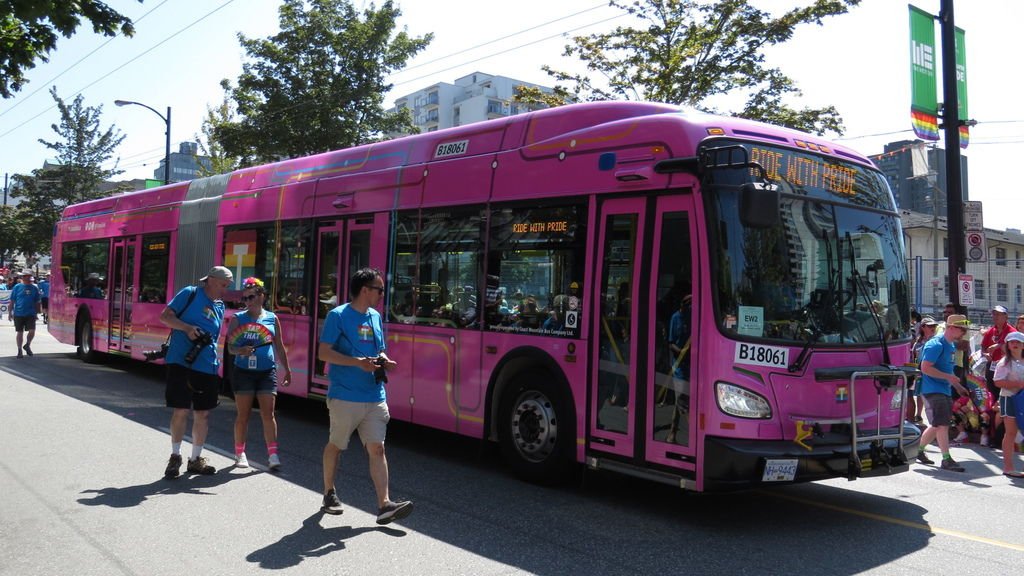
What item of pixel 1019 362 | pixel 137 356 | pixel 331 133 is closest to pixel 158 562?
pixel 1019 362

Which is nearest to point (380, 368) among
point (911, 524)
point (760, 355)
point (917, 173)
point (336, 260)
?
point (760, 355)

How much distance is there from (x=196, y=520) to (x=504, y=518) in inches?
86.6

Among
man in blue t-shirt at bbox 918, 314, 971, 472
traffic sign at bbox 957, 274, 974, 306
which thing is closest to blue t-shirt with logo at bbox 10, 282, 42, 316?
man in blue t-shirt at bbox 918, 314, 971, 472

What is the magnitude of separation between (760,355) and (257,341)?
4.42 m

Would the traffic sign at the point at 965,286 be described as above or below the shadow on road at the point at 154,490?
above

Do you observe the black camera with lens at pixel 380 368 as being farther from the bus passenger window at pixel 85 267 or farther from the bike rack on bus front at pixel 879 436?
the bus passenger window at pixel 85 267

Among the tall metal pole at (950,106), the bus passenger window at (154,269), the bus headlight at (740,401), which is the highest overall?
the tall metal pole at (950,106)

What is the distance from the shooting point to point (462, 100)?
92500mm

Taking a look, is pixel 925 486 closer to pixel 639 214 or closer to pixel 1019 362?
pixel 1019 362

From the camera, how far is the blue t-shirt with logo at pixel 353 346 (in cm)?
572

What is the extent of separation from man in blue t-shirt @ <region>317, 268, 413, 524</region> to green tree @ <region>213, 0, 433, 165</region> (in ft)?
Result: 69.6

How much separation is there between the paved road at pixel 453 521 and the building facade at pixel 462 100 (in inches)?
3104

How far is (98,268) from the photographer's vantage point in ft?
54.4

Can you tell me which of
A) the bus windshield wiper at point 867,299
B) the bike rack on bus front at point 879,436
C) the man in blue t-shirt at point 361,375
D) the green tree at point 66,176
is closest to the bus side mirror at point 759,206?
the bus windshield wiper at point 867,299
